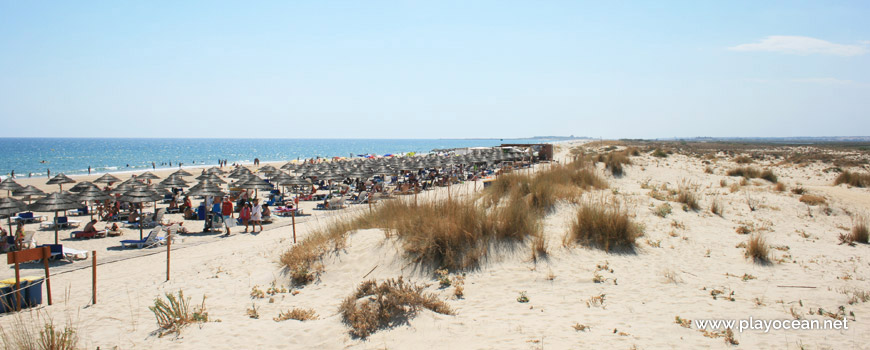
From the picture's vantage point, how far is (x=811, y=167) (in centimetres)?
2862

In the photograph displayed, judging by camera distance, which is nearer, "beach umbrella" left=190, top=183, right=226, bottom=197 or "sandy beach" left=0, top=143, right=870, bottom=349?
"sandy beach" left=0, top=143, right=870, bottom=349

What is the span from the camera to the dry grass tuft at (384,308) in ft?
15.5

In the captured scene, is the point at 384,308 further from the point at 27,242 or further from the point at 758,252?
the point at 27,242

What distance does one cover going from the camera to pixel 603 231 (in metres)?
7.46

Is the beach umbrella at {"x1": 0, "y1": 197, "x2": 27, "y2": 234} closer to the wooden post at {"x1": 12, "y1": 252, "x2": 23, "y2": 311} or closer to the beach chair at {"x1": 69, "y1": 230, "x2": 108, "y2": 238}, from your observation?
the beach chair at {"x1": 69, "y1": 230, "x2": 108, "y2": 238}

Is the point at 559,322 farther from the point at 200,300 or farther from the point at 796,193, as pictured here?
the point at 796,193

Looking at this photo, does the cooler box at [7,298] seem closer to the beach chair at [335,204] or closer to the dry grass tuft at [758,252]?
the dry grass tuft at [758,252]

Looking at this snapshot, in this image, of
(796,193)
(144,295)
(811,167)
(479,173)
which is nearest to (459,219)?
(144,295)

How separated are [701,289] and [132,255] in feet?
36.1

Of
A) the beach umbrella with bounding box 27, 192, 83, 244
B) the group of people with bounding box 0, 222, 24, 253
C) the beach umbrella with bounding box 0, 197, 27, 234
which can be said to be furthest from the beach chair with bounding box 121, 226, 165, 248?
the beach umbrella with bounding box 0, 197, 27, 234

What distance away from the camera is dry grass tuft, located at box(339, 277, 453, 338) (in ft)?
15.5

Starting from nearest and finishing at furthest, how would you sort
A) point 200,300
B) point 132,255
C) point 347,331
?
point 347,331 < point 200,300 < point 132,255

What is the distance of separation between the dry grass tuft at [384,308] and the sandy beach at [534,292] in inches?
3.9

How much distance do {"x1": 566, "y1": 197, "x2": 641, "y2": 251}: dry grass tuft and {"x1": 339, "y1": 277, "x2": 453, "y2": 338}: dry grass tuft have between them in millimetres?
3299
